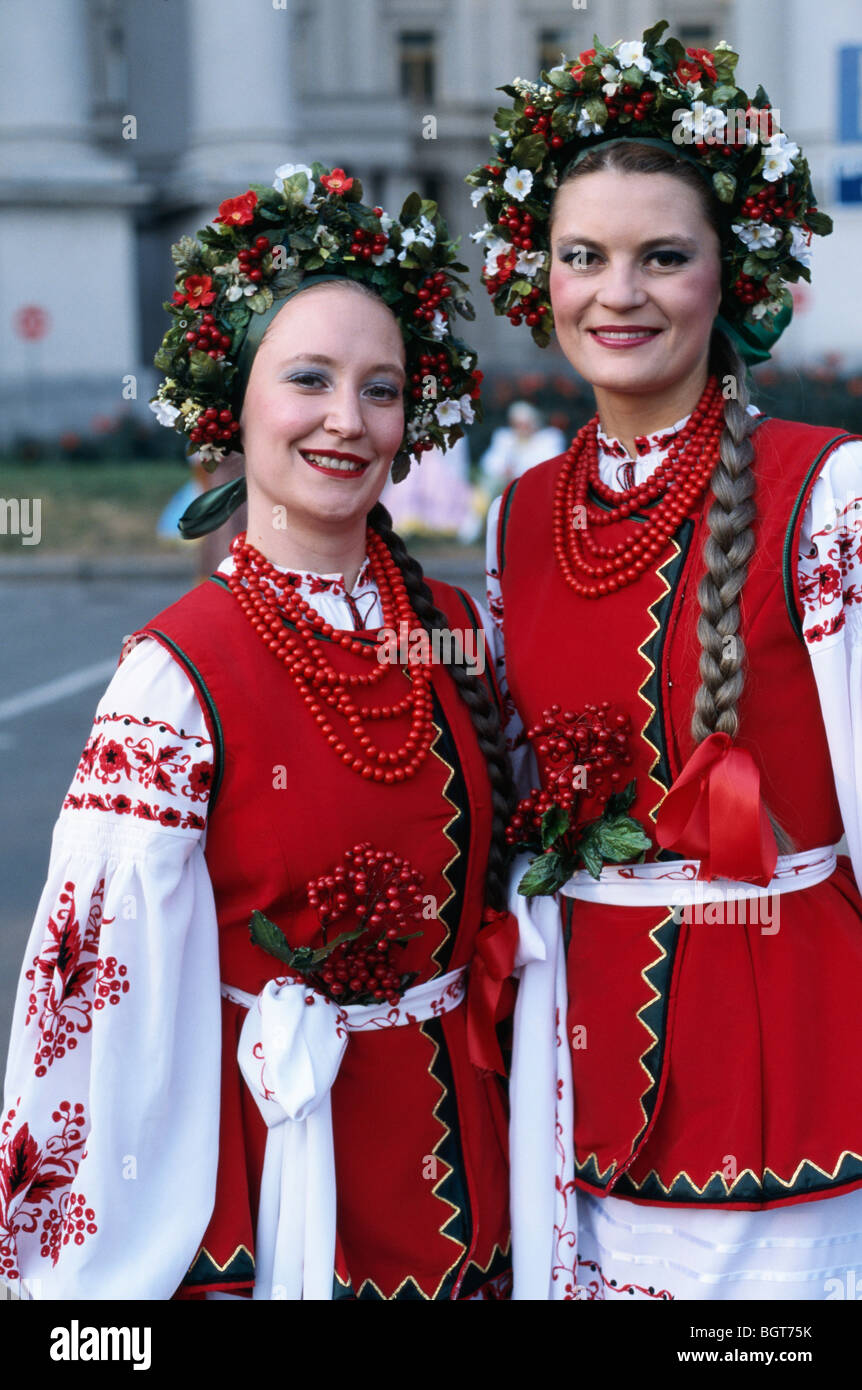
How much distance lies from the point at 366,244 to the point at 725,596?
748mm

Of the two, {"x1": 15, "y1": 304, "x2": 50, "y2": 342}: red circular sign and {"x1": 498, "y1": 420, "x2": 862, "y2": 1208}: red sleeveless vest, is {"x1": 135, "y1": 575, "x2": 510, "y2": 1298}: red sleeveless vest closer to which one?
{"x1": 498, "y1": 420, "x2": 862, "y2": 1208}: red sleeveless vest

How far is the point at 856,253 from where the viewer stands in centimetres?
1716

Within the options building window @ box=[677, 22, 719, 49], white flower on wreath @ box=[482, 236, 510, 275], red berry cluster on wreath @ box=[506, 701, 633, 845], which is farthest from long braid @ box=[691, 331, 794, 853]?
building window @ box=[677, 22, 719, 49]

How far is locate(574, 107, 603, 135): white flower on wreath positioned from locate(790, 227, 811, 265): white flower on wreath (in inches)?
13.8

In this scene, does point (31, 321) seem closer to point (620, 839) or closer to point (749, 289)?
point (749, 289)

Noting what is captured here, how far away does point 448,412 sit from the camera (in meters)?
2.48

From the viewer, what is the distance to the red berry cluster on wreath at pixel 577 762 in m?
2.24

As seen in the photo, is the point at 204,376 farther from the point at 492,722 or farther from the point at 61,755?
the point at 61,755

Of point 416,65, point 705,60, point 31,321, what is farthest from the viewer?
point 416,65

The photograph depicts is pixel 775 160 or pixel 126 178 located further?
pixel 126 178

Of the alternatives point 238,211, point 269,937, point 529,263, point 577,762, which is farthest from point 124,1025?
point 529,263

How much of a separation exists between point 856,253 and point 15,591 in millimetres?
10184

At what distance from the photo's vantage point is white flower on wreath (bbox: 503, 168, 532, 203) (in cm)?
242
